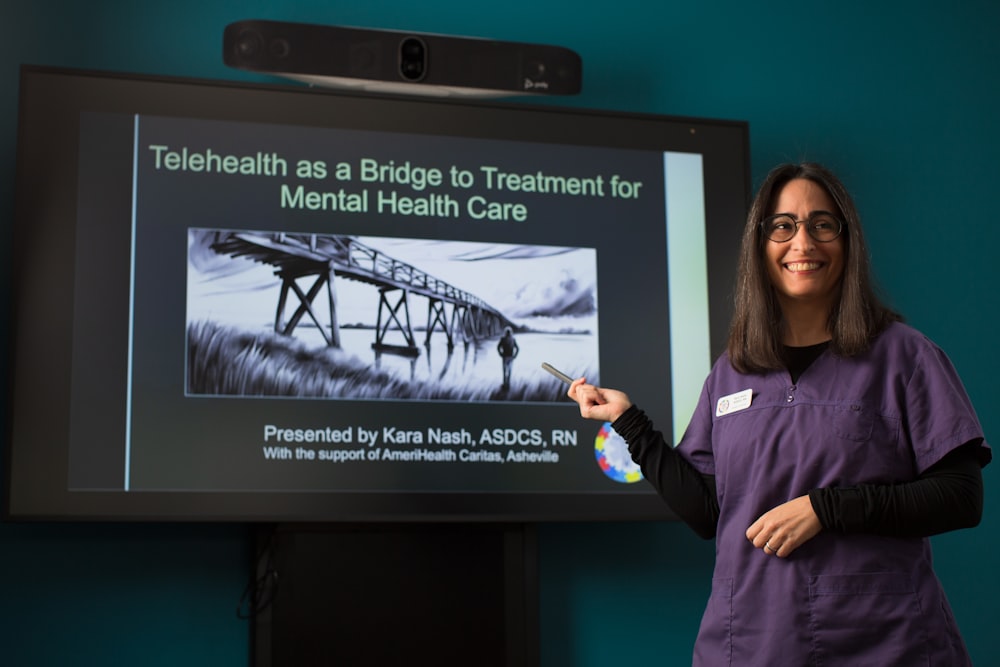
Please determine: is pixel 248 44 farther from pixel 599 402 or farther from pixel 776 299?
pixel 776 299

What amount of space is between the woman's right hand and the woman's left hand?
0.31m

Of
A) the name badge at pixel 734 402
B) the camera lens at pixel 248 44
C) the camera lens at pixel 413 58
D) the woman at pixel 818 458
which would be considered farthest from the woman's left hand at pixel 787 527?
the camera lens at pixel 248 44

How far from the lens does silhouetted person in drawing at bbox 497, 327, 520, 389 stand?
111 inches

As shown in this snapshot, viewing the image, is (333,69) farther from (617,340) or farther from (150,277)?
(617,340)

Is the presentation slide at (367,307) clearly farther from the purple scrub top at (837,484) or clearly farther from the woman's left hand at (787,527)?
the woman's left hand at (787,527)

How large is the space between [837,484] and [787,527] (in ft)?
0.37

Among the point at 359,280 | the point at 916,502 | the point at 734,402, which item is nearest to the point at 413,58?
the point at 359,280

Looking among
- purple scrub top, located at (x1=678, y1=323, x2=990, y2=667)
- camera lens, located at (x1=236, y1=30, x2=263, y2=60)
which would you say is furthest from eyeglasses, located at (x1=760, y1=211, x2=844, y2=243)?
camera lens, located at (x1=236, y1=30, x2=263, y2=60)

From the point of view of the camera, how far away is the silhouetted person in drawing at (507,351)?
111 inches

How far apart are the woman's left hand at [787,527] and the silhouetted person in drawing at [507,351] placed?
4.45 ft

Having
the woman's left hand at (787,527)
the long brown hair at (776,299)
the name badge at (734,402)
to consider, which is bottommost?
the woman's left hand at (787,527)

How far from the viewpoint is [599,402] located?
1765mm

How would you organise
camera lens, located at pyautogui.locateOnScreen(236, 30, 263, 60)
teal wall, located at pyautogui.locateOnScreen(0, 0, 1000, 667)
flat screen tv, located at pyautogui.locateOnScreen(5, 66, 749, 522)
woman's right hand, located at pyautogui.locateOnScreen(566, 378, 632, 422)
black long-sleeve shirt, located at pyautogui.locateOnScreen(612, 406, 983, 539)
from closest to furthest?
black long-sleeve shirt, located at pyautogui.locateOnScreen(612, 406, 983, 539) < woman's right hand, located at pyautogui.locateOnScreen(566, 378, 632, 422) < flat screen tv, located at pyautogui.locateOnScreen(5, 66, 749, 522) < teal wall, located at pyautogui.locateOnScreen(0, 0, 1000, 667) < camera lens, located at pyautogui.locateOnScreen(236, 30, 263, 60)

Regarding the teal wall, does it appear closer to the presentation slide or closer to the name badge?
the presentation slide
